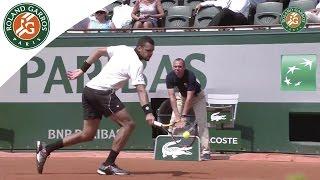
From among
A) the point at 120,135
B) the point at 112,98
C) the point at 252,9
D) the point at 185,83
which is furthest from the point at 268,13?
the point at 120,135

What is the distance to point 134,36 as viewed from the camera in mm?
11773

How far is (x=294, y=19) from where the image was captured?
10.8 m

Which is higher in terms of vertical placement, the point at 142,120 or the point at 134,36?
the point at 134,36

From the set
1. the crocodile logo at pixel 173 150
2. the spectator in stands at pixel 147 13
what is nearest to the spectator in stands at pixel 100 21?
the spectator in stands at pixel 147 13

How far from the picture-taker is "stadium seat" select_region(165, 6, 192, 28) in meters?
12.4

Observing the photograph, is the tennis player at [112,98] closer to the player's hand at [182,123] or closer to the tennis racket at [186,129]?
the tennis racket at [186,129]

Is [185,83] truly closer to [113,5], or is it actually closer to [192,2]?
[192,2]

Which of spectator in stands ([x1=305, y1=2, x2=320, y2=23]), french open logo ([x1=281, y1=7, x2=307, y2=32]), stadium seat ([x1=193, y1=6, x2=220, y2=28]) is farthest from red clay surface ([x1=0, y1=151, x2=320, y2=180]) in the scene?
stadium seat ([x1=193, y1=6, x2=220, y2=28])

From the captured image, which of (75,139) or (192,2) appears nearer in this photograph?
(75,139)

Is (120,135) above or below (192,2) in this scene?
below

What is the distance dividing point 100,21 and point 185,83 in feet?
10.1

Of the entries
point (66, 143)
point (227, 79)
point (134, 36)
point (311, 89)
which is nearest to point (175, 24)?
point (134, 36)

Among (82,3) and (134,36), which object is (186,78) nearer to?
(134,36)

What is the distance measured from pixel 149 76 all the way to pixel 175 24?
134 centimetres
